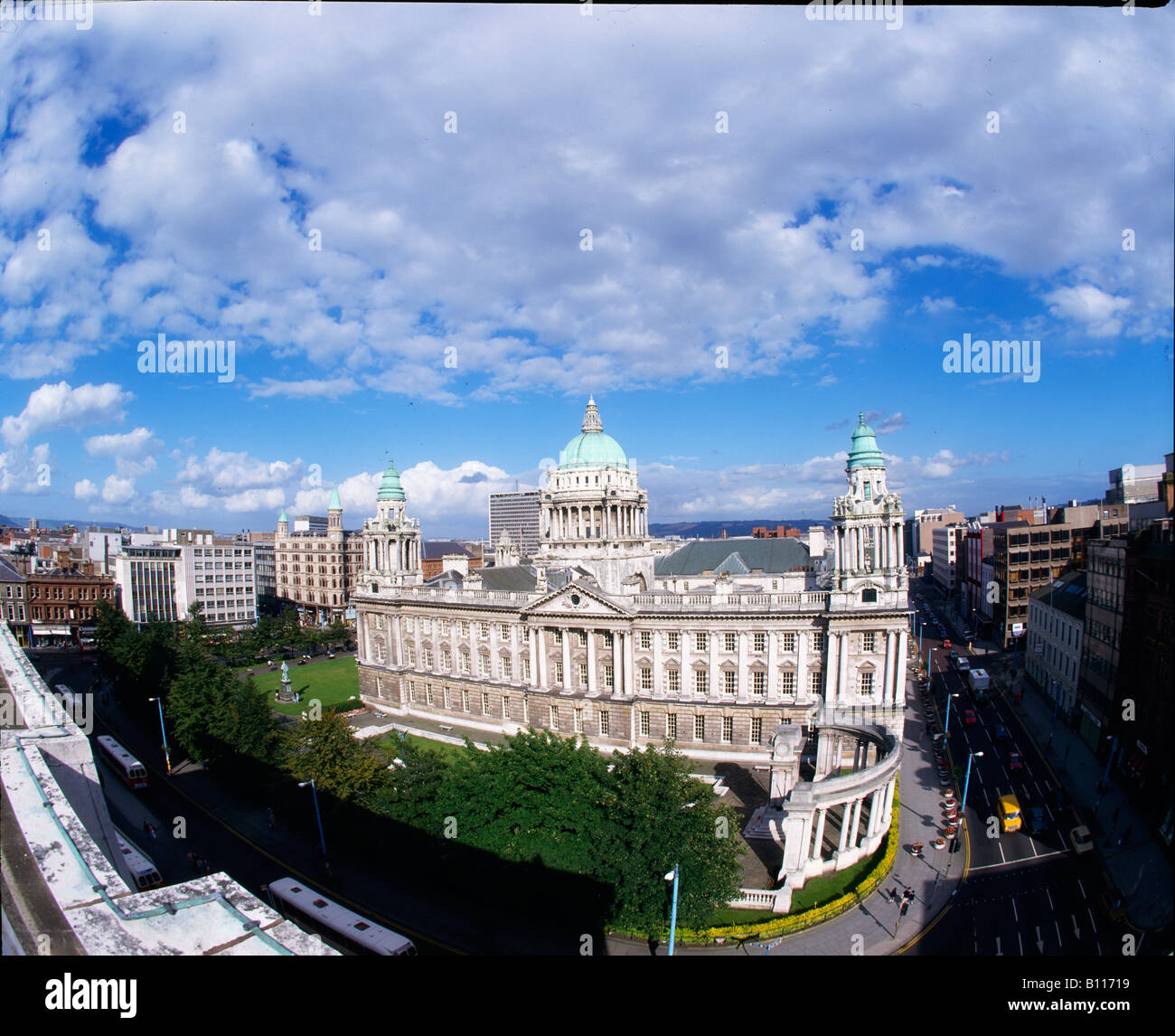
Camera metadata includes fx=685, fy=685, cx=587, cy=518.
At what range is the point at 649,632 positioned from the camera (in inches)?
2092

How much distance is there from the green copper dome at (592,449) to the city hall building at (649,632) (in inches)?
9.0

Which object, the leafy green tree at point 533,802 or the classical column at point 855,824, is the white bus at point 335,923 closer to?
the leafy green tree at point 533,802

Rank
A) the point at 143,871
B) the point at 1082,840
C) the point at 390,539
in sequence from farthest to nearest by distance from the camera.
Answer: the point at 390,539 → the point at 1082,840 → the point at 143,871

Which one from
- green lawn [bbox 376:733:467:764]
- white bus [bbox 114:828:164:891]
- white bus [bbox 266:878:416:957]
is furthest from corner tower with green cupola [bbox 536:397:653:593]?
white bus [bbox 114:828:164:891]

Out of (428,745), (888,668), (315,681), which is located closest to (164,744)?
(428,745)

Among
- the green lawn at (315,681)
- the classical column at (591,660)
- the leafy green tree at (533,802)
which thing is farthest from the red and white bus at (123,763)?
the classical column at (591,660)

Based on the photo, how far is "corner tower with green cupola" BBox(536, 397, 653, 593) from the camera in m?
68.5

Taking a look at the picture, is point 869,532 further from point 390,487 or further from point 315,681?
point 315,681

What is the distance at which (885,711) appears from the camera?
4678 centimetres

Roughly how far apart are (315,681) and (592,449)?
138 ft

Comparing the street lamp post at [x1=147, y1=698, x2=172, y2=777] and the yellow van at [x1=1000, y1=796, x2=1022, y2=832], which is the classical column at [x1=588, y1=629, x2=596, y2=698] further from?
the street lamp post at [x1=147, y1=698, x2=172, y2=777]
